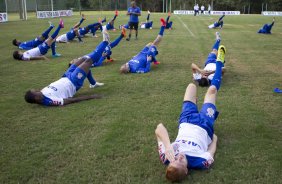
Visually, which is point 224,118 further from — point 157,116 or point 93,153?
point 93,153

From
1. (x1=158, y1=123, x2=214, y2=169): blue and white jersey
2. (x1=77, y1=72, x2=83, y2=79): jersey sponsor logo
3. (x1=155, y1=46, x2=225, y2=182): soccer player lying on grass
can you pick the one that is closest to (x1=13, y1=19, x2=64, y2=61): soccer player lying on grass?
(x1=77, y1=72, x2=83, y2=79): jersey sponsor logo

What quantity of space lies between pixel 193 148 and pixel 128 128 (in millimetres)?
1546

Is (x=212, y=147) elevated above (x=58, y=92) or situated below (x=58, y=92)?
below

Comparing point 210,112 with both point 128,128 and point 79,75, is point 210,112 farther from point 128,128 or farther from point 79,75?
point 79,75

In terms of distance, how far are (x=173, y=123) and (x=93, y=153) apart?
159cm

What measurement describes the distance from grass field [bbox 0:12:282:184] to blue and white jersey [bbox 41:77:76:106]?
6.7 inches

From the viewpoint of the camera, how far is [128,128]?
5316 mm

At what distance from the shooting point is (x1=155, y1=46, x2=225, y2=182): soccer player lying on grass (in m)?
3.72

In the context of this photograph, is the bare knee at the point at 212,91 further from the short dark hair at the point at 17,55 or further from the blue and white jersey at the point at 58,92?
the short dark hair at the point at 17,55

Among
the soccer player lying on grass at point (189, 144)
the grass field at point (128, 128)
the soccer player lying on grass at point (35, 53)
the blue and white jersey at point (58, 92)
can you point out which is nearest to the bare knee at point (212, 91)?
the soccer player lying on grass at point (189, 144)

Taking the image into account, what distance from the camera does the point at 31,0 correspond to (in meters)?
41.9

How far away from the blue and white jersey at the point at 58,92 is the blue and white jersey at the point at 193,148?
3.02 metres

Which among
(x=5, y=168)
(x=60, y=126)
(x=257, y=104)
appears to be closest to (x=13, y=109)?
(x=60, y=126)

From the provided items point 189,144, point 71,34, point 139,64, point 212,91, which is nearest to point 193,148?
point 189,144
